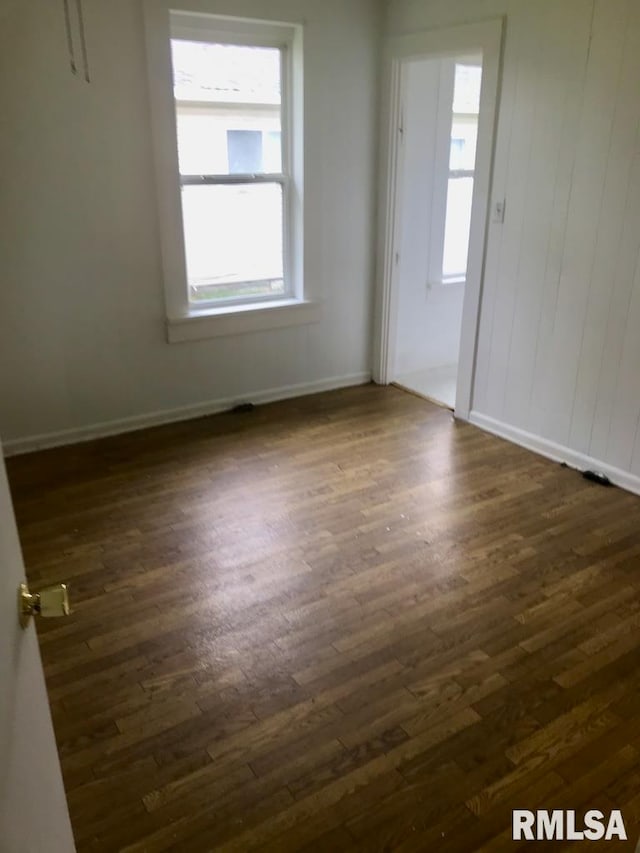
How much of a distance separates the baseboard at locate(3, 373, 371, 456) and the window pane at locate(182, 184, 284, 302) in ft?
2.08

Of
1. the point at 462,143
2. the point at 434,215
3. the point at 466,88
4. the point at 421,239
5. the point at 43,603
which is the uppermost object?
the point at 466,88

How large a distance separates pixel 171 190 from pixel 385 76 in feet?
5.00

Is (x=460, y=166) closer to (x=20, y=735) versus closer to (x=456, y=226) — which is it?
(x=456, y=226)

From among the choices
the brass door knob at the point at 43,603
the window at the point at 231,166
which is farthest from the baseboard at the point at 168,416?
the brass door knob at the point at 43,603

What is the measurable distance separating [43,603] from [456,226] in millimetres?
4522

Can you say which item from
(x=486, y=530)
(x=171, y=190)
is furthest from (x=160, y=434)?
(x=486, y=530)

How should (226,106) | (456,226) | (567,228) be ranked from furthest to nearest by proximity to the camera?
(456,226)
(226,106)
(567,228)

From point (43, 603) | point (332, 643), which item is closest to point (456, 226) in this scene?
point (332, 643)

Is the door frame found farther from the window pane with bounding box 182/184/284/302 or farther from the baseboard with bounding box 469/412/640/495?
the window pane with bounding box 182/184/284/302

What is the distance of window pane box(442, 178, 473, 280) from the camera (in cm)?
488

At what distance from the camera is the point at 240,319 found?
13.6 feet

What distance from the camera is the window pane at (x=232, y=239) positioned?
13.0 ft

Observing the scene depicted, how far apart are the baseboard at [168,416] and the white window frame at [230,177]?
435 millimetres

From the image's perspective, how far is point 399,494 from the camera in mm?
3299
